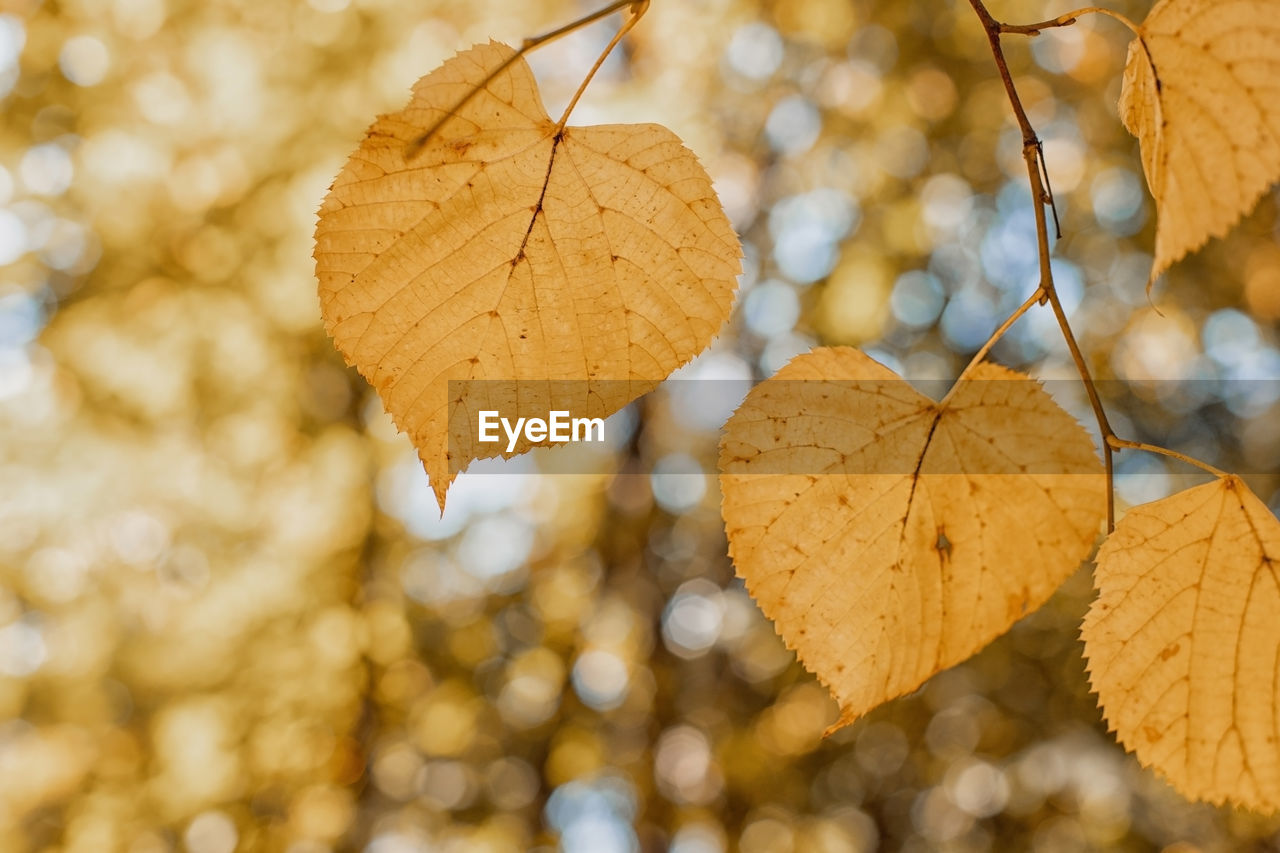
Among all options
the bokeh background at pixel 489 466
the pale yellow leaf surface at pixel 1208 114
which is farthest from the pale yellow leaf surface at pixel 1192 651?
the bokeh background at pixel 489 466

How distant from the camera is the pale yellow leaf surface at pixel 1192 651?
378mm

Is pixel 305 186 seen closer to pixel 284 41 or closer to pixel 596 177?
pixel 284 41

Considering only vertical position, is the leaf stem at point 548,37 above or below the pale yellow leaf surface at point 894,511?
above

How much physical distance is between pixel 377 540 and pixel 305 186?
1564 mm

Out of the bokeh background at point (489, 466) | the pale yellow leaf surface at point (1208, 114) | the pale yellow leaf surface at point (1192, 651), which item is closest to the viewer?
the pale yellow leaf surface at point (1208, 114)

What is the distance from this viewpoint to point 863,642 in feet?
1.30

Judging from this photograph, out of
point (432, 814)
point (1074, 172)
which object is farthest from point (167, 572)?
point (1074, 172)

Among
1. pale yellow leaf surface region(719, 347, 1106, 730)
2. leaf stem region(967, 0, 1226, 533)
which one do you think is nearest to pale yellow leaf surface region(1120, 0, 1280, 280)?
leaf stem region(967, 0, 1226, 533)

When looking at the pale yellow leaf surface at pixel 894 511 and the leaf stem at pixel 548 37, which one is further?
the pale yellow leaf surface at pixel 894 511

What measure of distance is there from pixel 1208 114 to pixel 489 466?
281 centimetres

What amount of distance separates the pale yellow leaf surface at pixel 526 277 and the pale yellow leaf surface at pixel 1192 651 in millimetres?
225

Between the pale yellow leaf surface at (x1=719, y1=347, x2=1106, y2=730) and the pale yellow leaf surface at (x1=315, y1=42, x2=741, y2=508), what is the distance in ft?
0.22

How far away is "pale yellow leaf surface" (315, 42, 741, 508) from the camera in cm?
35

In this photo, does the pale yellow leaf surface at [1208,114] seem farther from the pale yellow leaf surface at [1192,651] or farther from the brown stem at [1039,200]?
the pale yellow leaf surface at [1192,651]
